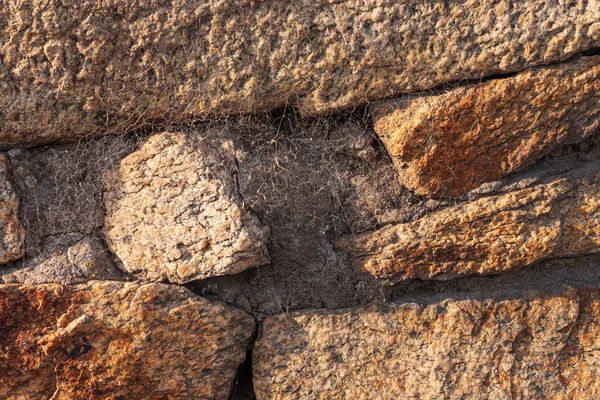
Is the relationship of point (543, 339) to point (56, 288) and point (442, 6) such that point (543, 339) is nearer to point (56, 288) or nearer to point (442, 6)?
point (442, 6)

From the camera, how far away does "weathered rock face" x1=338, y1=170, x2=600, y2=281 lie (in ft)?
6.70

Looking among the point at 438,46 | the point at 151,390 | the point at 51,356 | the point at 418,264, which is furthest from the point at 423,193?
the point at 51,356

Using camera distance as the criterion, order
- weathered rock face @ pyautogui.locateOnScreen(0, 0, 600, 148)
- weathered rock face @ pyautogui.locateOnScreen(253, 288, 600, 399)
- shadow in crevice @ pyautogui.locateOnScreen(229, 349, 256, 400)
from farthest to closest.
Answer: shadow in crevice @ pyautogui.locateOnScreen(229, 349, 256, 400) < weathered rock face @ pyautogui.locateOnScreen(253, 288, 600, 399) < weathered rock face @ pyautogui.locateOnScreen(0, 0, 600, 148)

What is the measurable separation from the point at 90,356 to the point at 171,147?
0.67m

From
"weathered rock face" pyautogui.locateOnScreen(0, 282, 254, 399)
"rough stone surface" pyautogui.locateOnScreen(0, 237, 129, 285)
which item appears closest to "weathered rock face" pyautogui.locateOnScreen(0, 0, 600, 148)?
"rough stone surface" pyautogui.locateOnScreen(0, 237, 129, 285)

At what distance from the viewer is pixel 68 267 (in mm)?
2029

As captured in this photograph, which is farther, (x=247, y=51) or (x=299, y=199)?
(x=299, y=199)

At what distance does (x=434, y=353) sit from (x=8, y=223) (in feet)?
4.45

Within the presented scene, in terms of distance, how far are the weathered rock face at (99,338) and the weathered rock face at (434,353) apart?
0.26 m

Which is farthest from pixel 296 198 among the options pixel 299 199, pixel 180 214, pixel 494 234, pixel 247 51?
pixel 494 234

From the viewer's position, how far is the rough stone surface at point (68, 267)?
201cm

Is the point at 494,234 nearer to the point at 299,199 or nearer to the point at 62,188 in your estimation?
the point at 299,199

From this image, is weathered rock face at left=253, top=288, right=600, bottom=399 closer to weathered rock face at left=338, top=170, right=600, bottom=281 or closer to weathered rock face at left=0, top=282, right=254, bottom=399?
weathered rock face at left=338, top=170, right=600, bottom=281

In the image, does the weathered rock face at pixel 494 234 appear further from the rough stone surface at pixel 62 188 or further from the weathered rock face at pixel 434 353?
the rough stone surface at pixel 62 188
